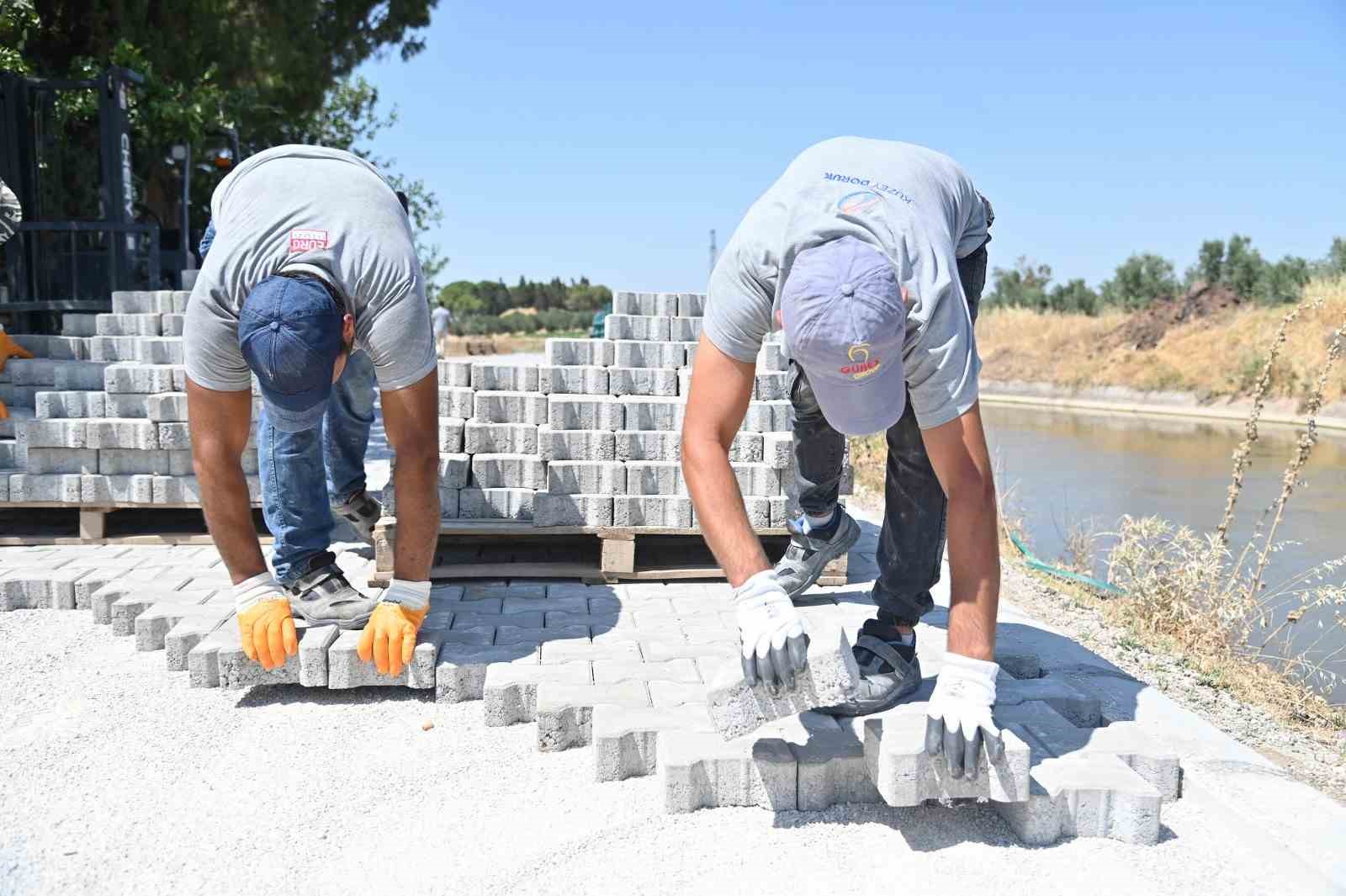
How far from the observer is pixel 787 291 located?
2.21 metres

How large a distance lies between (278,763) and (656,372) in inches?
103

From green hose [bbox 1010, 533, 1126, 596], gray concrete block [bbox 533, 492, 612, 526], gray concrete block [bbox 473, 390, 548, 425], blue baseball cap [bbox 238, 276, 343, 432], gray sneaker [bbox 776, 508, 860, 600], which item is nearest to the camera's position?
blue baseball cap [bbox 238, 276, 343, 432]

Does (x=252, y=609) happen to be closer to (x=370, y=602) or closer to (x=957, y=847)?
(x=370, y=602)

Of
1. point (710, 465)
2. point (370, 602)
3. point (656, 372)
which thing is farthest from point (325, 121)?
point (710, 465)

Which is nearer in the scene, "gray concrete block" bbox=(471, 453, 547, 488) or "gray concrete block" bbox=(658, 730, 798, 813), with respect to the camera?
"gray concrete block" bbox=(658, 730, 798, 813)

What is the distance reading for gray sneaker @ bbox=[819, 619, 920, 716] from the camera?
9.32 ft

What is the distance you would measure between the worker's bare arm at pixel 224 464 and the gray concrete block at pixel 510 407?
158 cm

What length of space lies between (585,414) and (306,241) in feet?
5.72

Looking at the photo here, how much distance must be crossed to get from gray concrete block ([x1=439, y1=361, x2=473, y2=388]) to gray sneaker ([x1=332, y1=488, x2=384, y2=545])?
74 centimetres

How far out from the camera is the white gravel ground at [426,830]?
2275 mm

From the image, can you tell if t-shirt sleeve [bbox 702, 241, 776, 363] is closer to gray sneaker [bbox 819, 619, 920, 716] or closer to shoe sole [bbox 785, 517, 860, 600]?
gray sneaker [bbox 819, 619, 920, 716]

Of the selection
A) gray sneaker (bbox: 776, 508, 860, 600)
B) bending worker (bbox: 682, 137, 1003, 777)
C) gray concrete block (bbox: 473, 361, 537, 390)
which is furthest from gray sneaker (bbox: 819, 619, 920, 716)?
gray concrete block (bbox: 473, 361, 537, 390)

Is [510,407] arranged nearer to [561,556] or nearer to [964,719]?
[561,556]

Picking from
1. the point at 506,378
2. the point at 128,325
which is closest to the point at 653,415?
the point at 506,378
